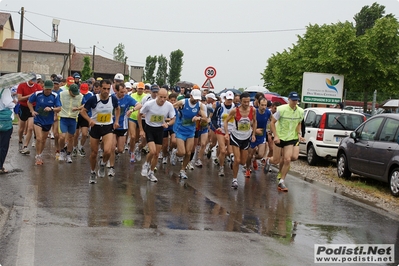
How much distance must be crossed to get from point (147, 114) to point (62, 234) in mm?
5096

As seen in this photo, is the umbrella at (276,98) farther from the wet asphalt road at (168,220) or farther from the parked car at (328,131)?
the wet asphalt road at (168,220)

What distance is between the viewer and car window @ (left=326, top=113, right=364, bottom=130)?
1672 centimetres

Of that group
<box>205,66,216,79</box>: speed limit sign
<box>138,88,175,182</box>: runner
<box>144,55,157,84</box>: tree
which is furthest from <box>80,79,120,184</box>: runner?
<box>144,55,157,84</box>: tree

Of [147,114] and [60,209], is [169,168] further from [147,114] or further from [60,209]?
[60,209]

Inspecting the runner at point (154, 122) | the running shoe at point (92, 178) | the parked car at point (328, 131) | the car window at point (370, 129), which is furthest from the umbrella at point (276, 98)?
the running shoe at point (92, 178)

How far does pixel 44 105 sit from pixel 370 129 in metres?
7.14

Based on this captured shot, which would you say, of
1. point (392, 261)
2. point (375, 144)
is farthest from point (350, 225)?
point (375, 144)

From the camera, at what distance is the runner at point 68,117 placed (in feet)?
46.4

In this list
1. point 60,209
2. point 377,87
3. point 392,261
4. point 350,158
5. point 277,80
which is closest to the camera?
point 392,261

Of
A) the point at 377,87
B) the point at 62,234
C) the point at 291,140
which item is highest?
the point at 377,87

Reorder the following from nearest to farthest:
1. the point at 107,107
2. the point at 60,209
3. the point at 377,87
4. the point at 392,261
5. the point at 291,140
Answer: the point at 392,261 → the point at 60,209 → the point at 107,107 → the point at 291,140 → the point at 377,87

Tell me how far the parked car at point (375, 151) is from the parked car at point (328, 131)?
1954 mm

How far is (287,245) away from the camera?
24.2 ft

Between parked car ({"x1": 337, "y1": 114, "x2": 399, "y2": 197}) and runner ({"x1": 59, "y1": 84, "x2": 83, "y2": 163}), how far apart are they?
6275 mm
